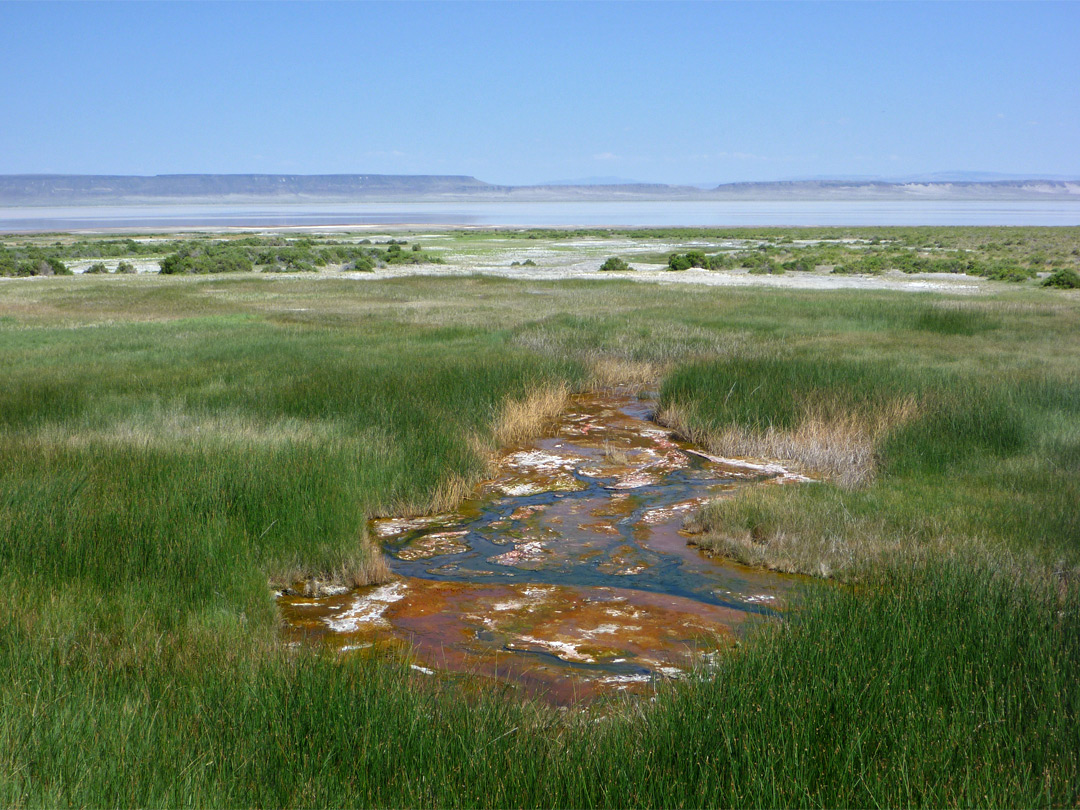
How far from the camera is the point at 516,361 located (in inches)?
605

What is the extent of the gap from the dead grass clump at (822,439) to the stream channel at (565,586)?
36cm

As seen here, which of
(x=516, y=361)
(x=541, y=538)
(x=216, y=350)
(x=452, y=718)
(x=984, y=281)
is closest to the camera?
(x=452, y=718)

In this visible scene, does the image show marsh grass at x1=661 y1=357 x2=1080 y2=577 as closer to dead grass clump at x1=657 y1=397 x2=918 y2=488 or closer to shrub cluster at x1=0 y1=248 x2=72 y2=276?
dead grass clump at x1=657 y1=397 x2=918 y2=488

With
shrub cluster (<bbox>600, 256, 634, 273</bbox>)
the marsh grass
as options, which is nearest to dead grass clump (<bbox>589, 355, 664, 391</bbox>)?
the marsh grass

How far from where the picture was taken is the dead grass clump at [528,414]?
1246 cm

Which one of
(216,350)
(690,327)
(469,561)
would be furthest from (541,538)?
(690,327)

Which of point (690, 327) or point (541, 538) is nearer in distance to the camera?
point (541, 538)

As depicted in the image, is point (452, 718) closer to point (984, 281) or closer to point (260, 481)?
point (260, 481)

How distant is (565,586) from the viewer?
7.81 meters

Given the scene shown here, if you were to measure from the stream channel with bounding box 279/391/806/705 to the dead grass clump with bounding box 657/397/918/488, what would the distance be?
0.36 m

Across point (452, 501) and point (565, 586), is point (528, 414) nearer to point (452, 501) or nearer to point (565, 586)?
point (452, 501)

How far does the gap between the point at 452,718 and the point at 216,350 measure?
1431 centimetres

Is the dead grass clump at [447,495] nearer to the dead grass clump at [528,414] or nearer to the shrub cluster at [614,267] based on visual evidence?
the dead grass clump at [528,414]

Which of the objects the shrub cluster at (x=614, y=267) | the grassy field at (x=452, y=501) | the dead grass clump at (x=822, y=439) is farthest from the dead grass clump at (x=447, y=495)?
the shrub cluster at (x=614, y=267)
